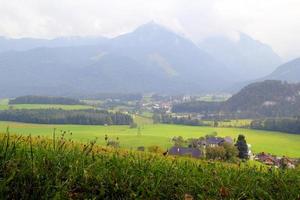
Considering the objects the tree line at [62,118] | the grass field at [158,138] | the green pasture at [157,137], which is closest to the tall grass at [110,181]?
the green pasture at [157,137]

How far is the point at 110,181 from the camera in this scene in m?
5.05

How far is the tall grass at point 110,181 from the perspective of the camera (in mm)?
4505

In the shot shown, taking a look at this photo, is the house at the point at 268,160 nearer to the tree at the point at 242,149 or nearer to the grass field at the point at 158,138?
the tree at the point at 242,149

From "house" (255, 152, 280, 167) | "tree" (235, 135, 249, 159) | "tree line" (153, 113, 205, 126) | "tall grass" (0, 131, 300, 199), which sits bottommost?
"tree" (235, 135, 249, 159)

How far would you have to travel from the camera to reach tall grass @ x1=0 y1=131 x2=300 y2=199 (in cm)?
451

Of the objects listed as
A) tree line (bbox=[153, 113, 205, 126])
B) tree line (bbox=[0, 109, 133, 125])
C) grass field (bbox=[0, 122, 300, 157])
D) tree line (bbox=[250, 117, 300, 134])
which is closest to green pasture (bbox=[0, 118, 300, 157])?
grass field (bbox=[0, 122, 300, 157])

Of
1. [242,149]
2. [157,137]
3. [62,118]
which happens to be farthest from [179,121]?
[242,149]

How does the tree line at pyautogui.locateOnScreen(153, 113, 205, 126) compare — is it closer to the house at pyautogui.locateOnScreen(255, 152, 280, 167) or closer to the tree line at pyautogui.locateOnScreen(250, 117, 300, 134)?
the tree line at pyautogui.locateOnScreen(250, 117, 300, 134)

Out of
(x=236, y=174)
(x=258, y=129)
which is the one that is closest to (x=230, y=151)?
(x=236, y=174)

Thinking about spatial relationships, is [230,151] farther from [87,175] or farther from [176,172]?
[87,175]

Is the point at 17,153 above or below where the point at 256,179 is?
above

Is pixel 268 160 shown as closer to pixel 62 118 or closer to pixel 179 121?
pixel 62 118

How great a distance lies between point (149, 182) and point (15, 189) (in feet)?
4.96

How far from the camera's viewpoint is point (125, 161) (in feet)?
20.0
